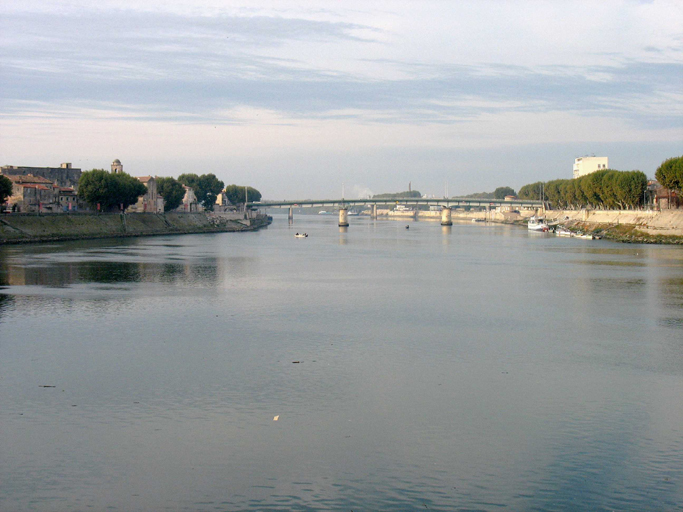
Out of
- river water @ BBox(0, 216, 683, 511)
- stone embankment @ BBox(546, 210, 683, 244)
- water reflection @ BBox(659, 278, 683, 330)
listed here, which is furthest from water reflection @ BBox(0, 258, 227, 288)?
stone embankment @ BBox(546, 210, 683, 244)

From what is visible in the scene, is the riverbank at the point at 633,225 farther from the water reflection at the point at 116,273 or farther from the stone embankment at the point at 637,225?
the water reflection at the point at 116,273

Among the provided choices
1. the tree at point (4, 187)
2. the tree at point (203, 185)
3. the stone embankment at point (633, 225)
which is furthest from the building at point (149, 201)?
the stone embankment at point (633, 225)

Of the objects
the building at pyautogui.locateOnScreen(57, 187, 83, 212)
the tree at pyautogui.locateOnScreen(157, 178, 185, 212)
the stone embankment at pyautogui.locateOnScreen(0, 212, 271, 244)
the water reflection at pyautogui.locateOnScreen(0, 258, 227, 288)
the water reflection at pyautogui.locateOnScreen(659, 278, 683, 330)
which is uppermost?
the tree at pyautogui.locateOnScreen(157, 178, 185, 212)

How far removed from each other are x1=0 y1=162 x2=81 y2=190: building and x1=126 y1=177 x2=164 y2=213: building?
932 cm

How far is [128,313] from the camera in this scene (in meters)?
28.2

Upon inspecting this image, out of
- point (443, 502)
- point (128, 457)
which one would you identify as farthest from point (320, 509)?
point (128, 457)

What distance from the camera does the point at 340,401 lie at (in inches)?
622

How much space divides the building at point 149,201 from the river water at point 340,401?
76205 mm

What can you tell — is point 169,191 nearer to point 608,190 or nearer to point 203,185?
point 203,185

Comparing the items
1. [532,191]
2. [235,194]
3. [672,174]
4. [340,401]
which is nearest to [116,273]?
[340,401]

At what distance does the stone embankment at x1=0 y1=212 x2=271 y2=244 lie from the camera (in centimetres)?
7131

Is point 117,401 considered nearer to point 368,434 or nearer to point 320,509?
point 368,434

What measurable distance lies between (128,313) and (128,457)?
16.5 meters

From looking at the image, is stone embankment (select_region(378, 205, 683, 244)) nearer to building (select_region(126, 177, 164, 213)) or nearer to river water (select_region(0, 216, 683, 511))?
river water (select_region(0, 216, 683, 511))
